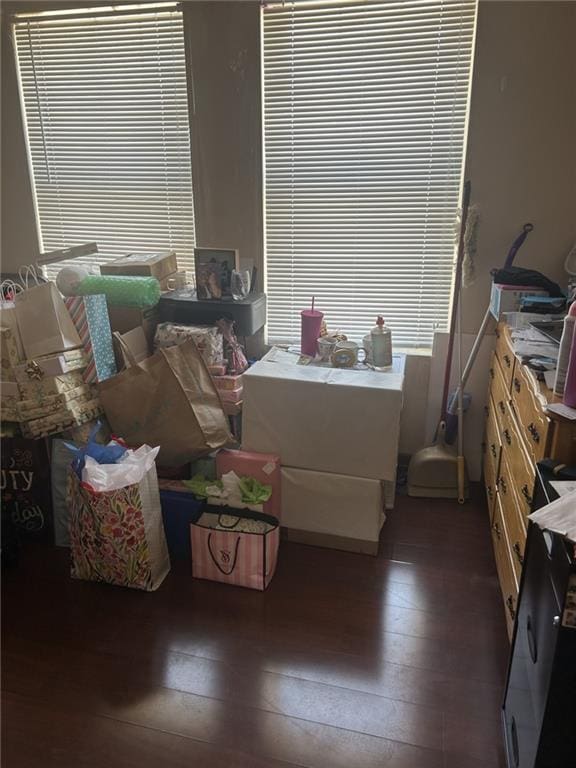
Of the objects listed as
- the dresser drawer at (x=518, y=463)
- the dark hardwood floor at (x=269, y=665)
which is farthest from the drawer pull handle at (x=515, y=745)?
the dresser drawer at (x=518, y=463)

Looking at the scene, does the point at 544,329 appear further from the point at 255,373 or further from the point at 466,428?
the point at 255,373

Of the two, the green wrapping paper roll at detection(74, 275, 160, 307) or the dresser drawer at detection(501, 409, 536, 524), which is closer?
the dresser drawer at detection(501, 409, 536, 524)

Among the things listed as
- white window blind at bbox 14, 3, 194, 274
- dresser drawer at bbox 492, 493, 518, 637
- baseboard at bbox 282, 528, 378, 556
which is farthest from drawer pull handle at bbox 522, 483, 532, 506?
white window blind at bbox 14, 3, 194, 274

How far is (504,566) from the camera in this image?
188 cm

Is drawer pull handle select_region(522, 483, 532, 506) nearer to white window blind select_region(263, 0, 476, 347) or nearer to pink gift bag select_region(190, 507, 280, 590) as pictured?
pink gift bag select_region(190, 507, 280, 590)

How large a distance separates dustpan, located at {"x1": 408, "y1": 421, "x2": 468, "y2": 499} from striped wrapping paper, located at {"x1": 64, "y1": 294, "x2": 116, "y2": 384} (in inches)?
61.3

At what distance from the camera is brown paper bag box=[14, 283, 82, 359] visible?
6.96ft

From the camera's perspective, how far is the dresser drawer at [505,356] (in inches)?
78.2

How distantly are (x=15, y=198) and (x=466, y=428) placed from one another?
115 inches

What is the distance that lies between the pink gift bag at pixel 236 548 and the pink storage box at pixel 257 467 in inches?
5.9

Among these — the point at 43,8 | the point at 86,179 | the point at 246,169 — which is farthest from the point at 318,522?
the point at 43,8

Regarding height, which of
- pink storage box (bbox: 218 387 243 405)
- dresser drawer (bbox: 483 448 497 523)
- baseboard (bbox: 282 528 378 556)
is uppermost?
pink storage box (bbox: 218 387 243 405)

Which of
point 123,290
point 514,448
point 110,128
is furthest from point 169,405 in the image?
A: point 110,128

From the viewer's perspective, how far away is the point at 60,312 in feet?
7.05
